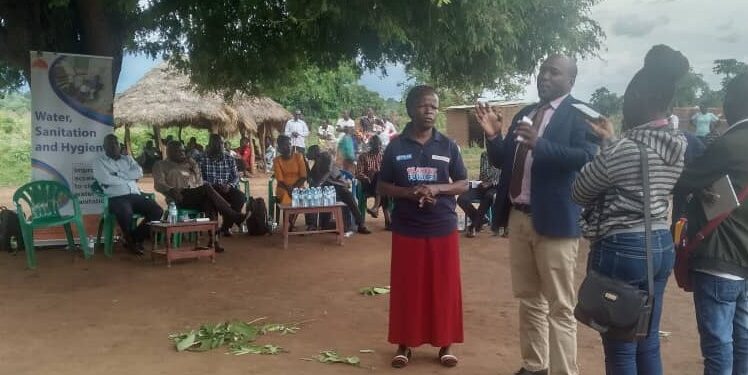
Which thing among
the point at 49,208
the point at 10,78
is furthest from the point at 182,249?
the point at 10,78

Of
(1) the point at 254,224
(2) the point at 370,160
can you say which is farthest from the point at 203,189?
(2) the point at 370,160

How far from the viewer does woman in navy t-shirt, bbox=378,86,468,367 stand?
13.8 ft

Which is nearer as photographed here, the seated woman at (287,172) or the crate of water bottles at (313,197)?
the crate of water bottles at (313,197)

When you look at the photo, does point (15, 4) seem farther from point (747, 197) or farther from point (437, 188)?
point (747, 197)

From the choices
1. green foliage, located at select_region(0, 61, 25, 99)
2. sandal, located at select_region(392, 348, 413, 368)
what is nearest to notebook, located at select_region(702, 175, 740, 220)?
sandal, located at select_region(392, 348, 413, 368)

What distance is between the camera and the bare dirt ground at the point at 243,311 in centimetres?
445

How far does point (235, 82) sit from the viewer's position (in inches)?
344

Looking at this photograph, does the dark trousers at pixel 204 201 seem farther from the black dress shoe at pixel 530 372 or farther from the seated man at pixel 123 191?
the black dress shoe at pixel 530 372

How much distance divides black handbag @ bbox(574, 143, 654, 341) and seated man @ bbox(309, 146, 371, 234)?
7444 millimetres

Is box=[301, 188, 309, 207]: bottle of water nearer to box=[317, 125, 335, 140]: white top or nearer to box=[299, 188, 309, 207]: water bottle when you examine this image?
box=[299, 188, 309, 207]: water bottle

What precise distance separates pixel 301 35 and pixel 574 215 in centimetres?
418

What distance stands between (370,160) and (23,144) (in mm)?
19135

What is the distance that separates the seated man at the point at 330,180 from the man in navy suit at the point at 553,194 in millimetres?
6398

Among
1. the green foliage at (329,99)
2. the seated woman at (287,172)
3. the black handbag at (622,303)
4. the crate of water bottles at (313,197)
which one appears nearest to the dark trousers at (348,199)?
the seated woman at (287,172)
